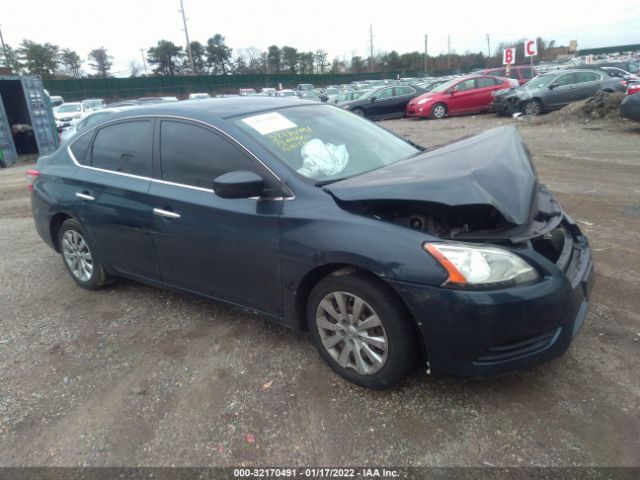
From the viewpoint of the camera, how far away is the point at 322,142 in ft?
10.6

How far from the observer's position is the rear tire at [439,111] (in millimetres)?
17830

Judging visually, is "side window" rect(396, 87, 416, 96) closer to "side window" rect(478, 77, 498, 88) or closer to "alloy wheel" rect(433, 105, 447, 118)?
"alloy wheel" rect(433, 105, 447, 118)

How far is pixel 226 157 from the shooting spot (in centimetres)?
301

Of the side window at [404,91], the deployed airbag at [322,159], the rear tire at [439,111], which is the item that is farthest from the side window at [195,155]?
the side window at [404,91]

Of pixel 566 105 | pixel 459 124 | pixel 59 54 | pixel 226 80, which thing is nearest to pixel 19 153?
pixel 459 124

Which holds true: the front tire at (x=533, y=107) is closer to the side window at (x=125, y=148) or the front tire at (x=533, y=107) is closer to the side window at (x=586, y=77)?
the side window at (x=586, y=77)

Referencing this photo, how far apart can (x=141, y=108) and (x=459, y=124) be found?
1389 cm

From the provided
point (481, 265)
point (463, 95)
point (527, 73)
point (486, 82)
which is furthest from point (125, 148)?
point (527, 73)

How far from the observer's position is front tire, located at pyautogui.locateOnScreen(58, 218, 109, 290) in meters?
4.11

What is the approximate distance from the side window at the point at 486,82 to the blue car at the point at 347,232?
15.8m

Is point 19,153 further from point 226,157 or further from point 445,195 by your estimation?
point 445,195

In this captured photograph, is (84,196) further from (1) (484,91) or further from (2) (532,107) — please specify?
(1) (484,91)

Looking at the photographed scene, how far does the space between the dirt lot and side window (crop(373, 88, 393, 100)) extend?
16736 mm

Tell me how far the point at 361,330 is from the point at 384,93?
60.9 feet
